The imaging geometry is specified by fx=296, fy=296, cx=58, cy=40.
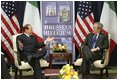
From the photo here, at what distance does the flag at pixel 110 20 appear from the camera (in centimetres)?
659

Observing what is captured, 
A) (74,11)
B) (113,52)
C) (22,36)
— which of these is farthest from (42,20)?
(113,52)

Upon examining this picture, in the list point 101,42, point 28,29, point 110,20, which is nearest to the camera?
point 28,29

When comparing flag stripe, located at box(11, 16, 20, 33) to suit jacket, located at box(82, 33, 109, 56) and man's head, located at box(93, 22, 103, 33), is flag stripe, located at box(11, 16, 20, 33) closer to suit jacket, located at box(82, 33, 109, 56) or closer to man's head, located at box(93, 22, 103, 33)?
suit jacket, located at box(82, 33, 109, 56)

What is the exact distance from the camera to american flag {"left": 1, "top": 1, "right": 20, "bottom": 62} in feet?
21.3

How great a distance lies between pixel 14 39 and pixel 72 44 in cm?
168

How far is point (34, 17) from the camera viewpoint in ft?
21.6

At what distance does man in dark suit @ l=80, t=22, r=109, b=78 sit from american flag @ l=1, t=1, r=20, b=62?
1746mm

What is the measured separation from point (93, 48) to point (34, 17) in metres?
1.62

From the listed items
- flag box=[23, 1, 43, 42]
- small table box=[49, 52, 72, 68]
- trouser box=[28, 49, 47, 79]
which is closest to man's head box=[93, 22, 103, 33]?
small table box=[49, 52, 72, 68]

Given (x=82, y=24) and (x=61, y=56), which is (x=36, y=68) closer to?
(x=61, y=56)

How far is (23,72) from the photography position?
575 cm

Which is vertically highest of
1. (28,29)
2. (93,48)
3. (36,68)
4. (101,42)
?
(28,29)

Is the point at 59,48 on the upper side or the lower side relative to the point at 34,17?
lower

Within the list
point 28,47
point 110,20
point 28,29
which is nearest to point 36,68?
point 28,47
